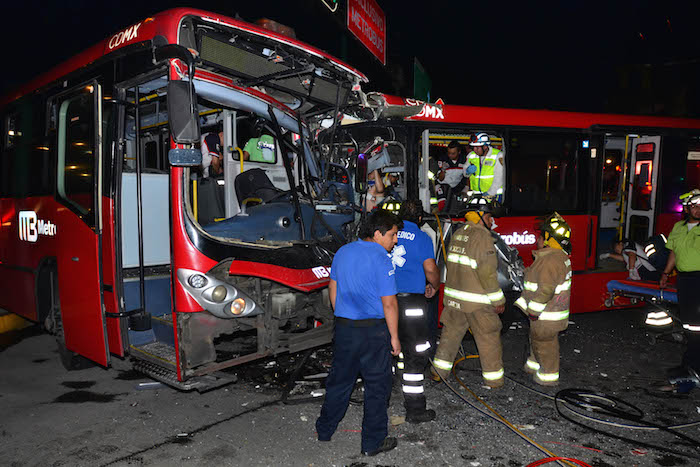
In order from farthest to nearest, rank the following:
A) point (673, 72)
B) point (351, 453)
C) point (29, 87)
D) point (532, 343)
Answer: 1. point (673, 72)
2. point (29, 87)
3. point (532, 343)
4. point (351, 453)

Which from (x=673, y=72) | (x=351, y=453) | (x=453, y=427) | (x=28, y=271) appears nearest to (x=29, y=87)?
(x=28, y=271)

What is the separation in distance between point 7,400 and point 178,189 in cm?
296

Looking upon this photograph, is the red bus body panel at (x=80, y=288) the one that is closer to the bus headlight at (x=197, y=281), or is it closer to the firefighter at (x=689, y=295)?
the bus headlight at (x=197, y=281)

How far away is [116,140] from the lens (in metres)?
4.21

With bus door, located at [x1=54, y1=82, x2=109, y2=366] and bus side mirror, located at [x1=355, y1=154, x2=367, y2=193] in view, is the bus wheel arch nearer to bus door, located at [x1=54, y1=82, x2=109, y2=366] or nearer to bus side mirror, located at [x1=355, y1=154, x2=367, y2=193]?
bus door, located at [x1=54, y1=82, x2=109, y2=366]

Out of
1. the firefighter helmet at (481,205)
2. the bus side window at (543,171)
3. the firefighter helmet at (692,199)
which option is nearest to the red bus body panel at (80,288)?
the firefighter helmet at (481,205)

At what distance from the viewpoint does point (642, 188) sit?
835 cm

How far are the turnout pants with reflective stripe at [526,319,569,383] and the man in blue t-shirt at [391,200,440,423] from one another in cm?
120

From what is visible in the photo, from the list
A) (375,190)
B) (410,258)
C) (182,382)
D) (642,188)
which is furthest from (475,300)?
(642,188)

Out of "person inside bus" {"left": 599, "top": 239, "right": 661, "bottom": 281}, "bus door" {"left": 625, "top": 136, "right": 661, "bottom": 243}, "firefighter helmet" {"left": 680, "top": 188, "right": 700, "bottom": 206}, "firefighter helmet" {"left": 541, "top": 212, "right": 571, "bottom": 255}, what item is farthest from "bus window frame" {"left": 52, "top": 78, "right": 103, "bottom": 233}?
"bus door" {"left": 625, "top": 136, "right": 661, "bottom": 243}

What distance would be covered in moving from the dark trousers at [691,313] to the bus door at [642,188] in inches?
131

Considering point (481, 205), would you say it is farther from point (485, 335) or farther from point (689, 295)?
point (689, 295)

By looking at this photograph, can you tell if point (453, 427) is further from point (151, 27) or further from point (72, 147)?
point (72, 147)

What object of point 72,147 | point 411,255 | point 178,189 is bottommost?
point 411,255
